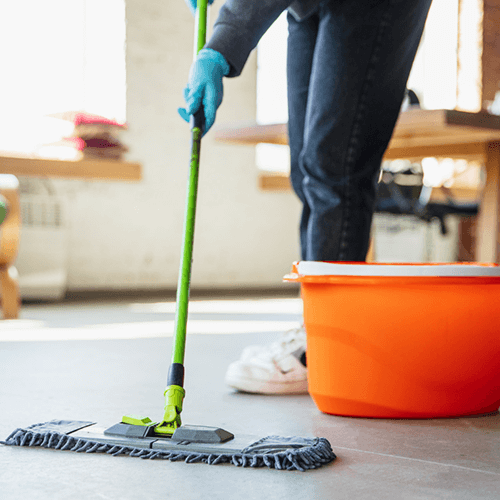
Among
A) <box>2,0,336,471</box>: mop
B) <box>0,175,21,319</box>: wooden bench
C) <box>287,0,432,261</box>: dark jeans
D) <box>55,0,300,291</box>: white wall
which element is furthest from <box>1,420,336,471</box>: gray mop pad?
<box>55,0,300,291</box>: white wall

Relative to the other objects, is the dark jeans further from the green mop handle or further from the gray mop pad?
the gray mop pad

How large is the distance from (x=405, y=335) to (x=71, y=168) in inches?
115

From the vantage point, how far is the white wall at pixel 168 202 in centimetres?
441

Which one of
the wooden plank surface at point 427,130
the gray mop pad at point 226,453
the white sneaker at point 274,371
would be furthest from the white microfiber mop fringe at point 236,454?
the wooden plank surface at point 427,130

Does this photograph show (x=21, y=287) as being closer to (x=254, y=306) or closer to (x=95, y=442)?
(x=254, y=306)

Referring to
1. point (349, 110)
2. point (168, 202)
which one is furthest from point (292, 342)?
point (168, 202)

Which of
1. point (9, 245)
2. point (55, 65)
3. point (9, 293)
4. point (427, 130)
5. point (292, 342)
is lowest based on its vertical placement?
point (9, 293)

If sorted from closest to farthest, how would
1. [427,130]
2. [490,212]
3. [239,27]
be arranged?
[239,27] < [427,130] < [490,212]

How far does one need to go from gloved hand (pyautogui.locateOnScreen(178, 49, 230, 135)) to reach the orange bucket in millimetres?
297

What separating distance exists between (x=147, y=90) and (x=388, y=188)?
1.94 metres

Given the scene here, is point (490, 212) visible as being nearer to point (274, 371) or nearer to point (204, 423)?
point (274, 371)

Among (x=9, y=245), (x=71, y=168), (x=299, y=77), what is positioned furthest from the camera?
(x=71, y=168)

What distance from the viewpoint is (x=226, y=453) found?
0.85 metres

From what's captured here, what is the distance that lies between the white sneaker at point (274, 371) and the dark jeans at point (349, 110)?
0.20 m
